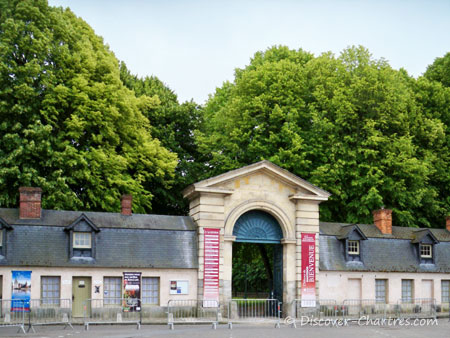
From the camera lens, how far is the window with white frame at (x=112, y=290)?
2748 centimetres

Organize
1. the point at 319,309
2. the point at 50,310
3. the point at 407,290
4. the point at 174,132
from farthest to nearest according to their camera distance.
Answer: the point at 174,132 < the point at 407,290 < the point at 319,309 < the point at 50,310

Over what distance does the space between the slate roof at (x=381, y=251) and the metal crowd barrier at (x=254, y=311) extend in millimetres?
3412

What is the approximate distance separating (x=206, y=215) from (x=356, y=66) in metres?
17.6

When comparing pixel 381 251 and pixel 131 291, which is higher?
pixel 381 251

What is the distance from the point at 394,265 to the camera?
108 ft

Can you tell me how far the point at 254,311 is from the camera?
98.3 ft

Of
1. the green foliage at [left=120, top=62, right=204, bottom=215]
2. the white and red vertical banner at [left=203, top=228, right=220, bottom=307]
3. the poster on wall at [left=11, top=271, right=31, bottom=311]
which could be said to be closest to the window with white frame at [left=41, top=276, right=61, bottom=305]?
the poster on wall at [left=11, top=271, right=31, bottom=311]

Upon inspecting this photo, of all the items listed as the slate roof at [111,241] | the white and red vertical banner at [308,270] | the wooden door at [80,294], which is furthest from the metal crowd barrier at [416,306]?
the wooden door at [80,294]

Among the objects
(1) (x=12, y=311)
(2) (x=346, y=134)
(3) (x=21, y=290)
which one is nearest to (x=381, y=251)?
(2) (x=346, y=134)

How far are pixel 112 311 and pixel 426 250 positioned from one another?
18296mm

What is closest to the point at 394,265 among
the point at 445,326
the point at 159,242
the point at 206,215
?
the point at 445,326

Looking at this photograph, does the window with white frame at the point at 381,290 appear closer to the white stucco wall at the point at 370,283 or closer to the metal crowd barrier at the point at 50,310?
the white stucco wall at the point at 370,283

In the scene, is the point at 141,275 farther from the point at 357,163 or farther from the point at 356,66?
the point at 356,66

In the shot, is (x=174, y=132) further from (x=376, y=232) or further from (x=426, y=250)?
(x=426, y=250)
